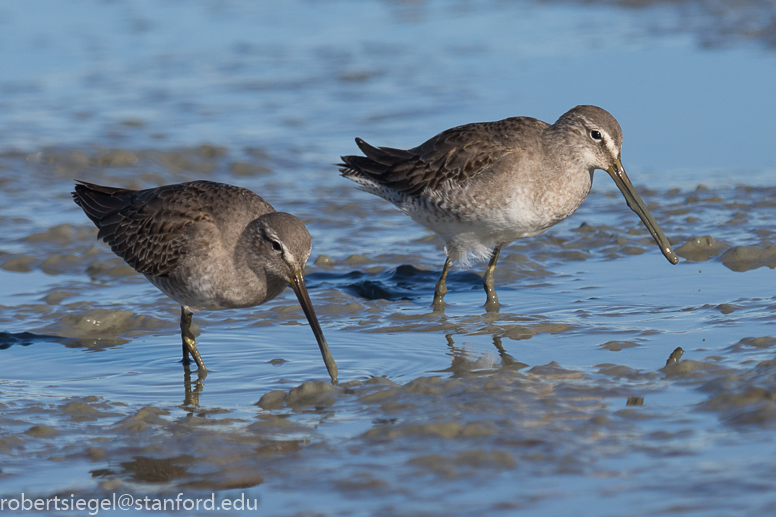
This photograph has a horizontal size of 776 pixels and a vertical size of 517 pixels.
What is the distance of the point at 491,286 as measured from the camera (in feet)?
22.9

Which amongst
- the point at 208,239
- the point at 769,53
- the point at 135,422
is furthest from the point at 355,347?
the point at 769,53

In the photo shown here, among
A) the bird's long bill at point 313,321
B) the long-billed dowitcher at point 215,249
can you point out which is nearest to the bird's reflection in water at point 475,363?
the bird's long bill at point 313,321

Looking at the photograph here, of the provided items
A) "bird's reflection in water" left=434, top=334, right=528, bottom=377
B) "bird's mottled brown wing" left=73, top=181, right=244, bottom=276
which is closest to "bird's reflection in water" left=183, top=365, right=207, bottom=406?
"bird's mottled brown wing" left=73, top=181, right=244, bottom=276

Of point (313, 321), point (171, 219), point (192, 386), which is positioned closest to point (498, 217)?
point (313, 321)

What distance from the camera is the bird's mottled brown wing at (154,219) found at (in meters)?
5.82

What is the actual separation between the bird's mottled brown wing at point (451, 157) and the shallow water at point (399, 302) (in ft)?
2.59

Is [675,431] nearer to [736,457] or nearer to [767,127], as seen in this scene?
[736,457]

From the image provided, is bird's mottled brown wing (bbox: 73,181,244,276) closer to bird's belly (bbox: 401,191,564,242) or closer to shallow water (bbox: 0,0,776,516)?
shallow water (bbox: 0,0,776,516)

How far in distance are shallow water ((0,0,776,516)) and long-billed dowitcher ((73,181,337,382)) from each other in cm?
45

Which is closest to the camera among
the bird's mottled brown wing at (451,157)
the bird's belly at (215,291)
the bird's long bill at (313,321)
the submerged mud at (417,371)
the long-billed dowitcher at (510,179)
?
the submerged mud at (417,371)

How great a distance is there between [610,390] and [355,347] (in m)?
1.68

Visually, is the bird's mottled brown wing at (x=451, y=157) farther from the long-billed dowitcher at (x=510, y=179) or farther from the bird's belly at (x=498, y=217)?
the bird's belly at (x=498, y=217)

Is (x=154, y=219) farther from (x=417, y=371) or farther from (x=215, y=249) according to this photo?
(x=417, y=371)

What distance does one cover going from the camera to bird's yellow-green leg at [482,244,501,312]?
6.88 meters
